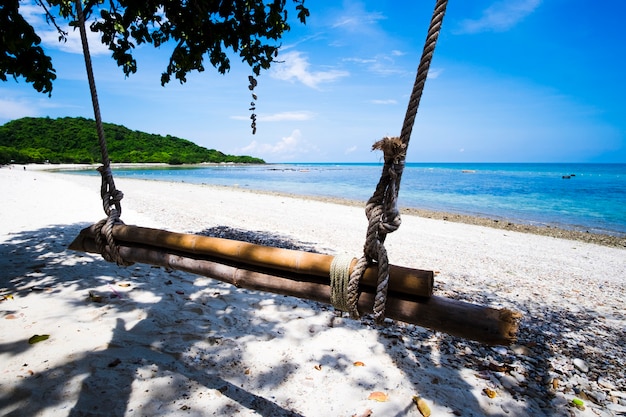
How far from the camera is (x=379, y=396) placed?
256cm

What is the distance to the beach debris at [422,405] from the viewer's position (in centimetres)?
238

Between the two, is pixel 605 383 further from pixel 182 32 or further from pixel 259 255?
pixel 182 32

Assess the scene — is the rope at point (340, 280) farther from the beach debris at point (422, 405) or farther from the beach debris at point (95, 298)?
the beach debris at point (95, 298)

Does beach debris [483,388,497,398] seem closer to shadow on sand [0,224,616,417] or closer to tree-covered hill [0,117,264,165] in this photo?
shadow on sand [0,224,616,417]

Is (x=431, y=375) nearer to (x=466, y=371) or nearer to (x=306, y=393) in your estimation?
(x=466, y=371)

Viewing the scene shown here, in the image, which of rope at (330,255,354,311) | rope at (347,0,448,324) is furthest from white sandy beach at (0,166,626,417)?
rope at (347,0,448,324)

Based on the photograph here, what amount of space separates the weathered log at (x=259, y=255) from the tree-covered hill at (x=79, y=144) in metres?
67.6

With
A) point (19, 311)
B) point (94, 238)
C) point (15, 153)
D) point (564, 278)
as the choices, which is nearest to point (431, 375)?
point (94, 238)

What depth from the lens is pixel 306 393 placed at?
258cm

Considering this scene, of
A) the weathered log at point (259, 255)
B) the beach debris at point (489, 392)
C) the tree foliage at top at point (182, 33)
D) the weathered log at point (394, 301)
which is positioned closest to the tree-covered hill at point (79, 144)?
the tree foliage at top at point (182, 33)

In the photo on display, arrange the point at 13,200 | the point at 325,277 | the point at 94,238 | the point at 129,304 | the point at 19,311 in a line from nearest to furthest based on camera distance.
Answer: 1. the point at 325,277
2. the point at 94,238
3. the point at 19,311
4. the point at 129,304
5. the point at 13,200

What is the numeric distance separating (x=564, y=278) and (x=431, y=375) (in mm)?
6212

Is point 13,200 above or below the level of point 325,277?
below

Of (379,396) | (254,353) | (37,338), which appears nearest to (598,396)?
(379,396)
